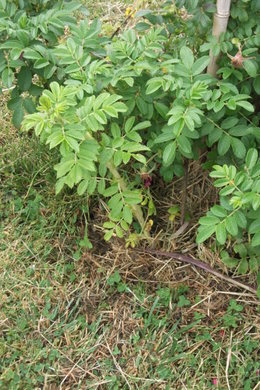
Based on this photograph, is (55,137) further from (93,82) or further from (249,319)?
(249,319)

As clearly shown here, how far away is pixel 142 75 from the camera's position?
1.93 m

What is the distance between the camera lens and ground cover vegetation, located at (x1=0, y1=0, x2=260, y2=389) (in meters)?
1.76

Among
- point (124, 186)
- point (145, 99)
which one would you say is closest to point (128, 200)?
point (124, 186)

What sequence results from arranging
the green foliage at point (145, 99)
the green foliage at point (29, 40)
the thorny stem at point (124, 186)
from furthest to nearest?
the thorny stem at point (124, 186)
the green foliage at point (29, 40)
the green foliage at point (145, 99)

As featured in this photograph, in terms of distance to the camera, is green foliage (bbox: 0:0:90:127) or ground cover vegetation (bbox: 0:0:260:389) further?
green foliage (bbox: 0:0:90:127)

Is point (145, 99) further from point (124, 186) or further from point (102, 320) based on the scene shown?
point (102, 320)

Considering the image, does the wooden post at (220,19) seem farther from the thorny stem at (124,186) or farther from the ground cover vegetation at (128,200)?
the thorny stem at (124,186)

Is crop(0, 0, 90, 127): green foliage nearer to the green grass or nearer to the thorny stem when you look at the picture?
the thorny stem

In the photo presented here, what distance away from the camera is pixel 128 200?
203cm

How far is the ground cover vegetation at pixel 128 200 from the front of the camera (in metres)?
1.76

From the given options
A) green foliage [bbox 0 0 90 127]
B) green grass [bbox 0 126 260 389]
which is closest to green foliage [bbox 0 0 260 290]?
green foliage [bbox 0 0 90 127]

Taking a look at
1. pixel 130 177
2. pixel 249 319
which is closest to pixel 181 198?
pixel 130 177

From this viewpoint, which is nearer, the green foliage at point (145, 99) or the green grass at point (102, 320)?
the green foliage at point (145, 99)

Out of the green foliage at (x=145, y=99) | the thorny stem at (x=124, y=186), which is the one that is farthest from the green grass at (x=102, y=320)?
the green foliage at (x=145, y=99)
